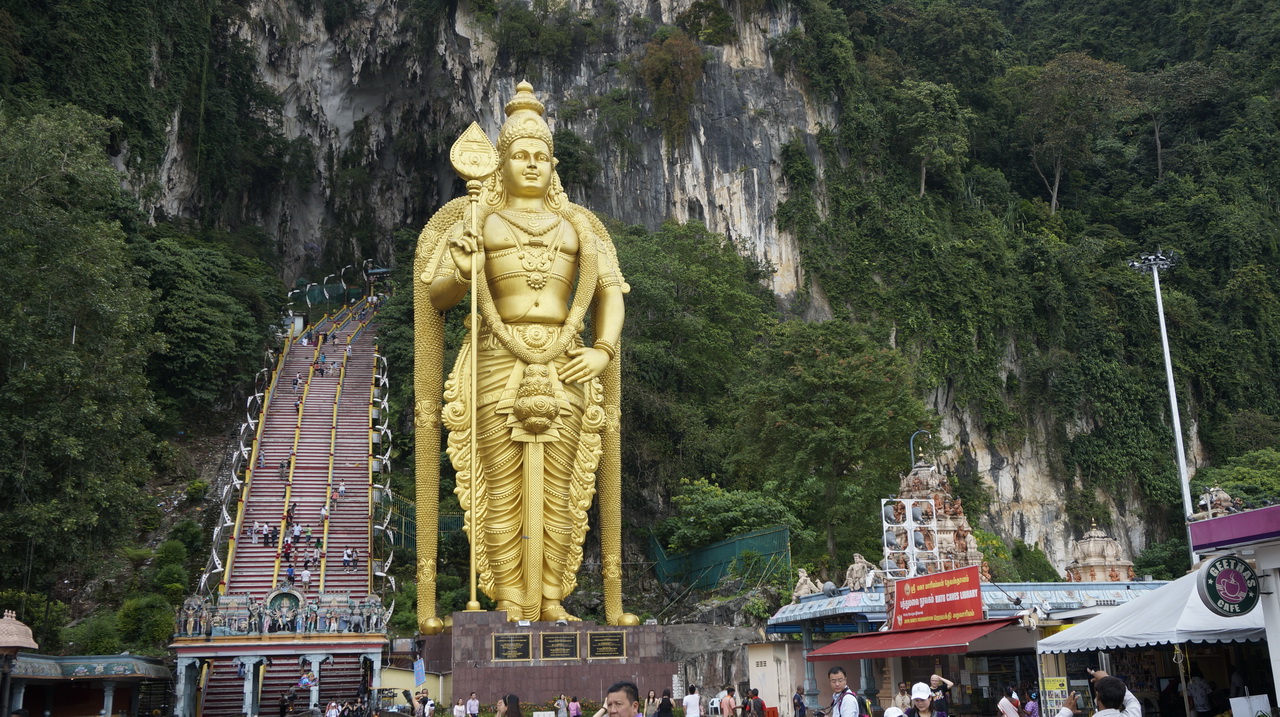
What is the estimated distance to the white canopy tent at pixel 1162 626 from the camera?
8281 millimetres

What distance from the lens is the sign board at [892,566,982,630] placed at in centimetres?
1045

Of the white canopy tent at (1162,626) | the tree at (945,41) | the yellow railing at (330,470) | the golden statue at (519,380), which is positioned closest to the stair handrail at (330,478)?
the yellow railing at (330,470)

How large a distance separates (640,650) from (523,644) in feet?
4.19

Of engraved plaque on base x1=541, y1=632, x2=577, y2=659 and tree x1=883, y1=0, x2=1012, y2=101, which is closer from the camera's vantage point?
engraved plaque on base x1=541, y1=632, x2=577, y2=659

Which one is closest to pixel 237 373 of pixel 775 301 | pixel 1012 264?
pixel 775 301

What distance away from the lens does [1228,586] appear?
7.60 m

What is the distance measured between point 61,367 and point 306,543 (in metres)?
5.38

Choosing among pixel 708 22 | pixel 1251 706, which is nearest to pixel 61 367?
pixel 1251 706

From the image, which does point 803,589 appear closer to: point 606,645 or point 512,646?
point 606,645

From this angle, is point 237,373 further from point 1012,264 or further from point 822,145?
point 1012,264

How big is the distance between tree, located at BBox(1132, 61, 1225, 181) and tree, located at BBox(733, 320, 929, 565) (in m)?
21.3

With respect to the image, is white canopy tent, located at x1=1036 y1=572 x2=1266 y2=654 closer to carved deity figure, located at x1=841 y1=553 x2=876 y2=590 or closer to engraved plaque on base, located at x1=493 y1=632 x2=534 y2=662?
carved deity figure, located at x1=841 y1=553 x2=876 y2=590

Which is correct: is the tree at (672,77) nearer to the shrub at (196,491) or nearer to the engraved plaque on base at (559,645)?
the shrub at (196,491)

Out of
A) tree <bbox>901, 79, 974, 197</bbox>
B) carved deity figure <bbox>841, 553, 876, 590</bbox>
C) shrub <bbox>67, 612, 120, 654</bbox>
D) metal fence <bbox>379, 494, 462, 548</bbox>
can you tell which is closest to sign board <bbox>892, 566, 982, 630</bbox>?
carved deity figure <bbox>841, 553, 876, 590</bbox>
